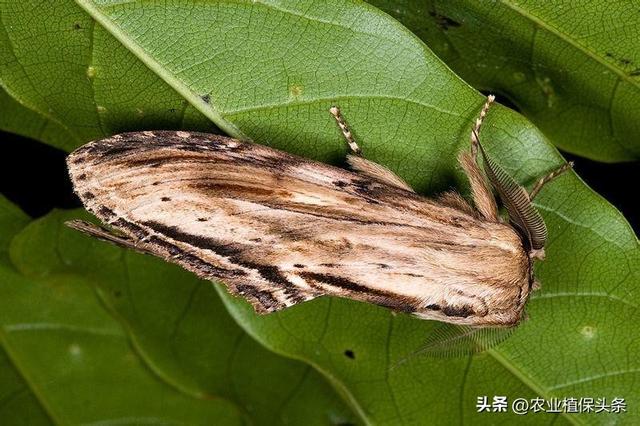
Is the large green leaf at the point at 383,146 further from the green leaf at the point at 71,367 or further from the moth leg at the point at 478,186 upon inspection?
the green leaf at the point at 71,367

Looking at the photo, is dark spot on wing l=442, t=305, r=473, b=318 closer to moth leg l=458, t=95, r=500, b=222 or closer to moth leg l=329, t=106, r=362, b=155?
moth leg l=458, t=95, r=500, b=222

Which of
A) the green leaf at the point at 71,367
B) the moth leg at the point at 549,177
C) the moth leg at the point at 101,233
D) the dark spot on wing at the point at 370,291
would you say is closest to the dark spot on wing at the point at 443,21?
the moth leg at the point at 549,177

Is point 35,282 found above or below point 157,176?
below

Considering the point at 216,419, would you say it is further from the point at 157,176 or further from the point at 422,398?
the point at 157,176

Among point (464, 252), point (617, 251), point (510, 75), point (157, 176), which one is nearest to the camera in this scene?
point (157, 176)

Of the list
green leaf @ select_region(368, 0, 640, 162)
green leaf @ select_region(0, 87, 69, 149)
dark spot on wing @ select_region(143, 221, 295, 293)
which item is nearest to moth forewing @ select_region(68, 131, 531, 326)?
dark spot on wing @ select_region(143, 221, 295, 293)

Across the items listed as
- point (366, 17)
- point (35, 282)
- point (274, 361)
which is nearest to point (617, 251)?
point (366, 17)

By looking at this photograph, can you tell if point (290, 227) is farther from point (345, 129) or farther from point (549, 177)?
point (549, 177)

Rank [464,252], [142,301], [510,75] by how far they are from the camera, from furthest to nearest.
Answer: [142,301]
[510,75]
[464,252]
